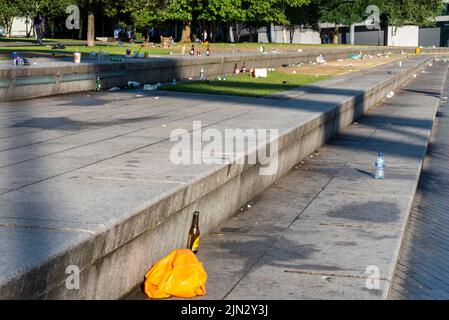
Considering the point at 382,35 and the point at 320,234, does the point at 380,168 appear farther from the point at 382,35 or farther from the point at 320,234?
the point at 382,35

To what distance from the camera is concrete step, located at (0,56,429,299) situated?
223 inches

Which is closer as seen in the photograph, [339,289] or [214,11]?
[339,289]

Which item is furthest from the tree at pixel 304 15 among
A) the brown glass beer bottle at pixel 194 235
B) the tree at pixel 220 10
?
the brown glass beer bottle at pixel 194 235

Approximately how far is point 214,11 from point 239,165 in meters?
57.2

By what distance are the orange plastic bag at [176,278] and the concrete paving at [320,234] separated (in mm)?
126

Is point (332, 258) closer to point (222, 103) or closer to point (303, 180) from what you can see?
point (303, 180)

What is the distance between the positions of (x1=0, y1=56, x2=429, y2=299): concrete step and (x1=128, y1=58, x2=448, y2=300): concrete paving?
31 cm

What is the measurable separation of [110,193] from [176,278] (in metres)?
1.03

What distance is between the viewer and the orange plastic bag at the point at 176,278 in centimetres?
677

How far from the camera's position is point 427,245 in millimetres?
9828

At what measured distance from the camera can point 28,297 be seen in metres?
5.09

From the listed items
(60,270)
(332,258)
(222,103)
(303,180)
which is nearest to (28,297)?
(60,270)

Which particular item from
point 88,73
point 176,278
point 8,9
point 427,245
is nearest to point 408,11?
point 8,9

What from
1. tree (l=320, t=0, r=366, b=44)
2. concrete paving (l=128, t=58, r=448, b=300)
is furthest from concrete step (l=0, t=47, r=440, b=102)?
tree (l=320, t=0, r=366, b=44)
